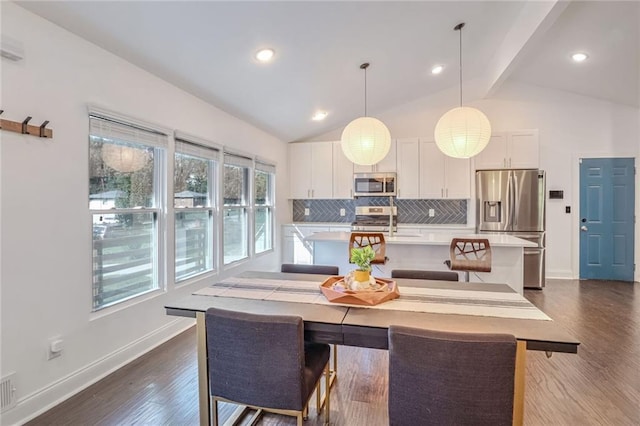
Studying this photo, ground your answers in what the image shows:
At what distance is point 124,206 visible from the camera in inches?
108

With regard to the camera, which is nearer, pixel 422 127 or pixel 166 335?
pixel 166 335

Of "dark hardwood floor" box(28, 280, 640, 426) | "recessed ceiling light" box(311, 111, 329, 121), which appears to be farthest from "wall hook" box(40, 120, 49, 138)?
"recessed ceiling light" box(311, 111, 329, 121)

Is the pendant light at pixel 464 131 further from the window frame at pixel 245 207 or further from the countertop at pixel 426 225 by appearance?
the window frame at pixel 245 207

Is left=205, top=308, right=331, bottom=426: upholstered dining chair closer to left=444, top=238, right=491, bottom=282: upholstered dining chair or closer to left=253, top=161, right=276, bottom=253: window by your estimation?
left=444, top=238, right=491, bottom=282: upholstered dining chair

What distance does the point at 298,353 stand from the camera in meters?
1.41

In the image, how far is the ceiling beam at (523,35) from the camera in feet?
9.45

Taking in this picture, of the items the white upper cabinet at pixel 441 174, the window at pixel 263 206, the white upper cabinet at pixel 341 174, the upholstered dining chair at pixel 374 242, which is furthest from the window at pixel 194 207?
the white upper cabinet at pixel 441 174

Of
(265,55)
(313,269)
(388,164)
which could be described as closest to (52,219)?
(313,269)

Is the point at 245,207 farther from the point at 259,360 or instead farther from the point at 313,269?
the point at 259,360

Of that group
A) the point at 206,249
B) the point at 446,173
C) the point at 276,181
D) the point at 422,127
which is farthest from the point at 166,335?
the point at 422,127

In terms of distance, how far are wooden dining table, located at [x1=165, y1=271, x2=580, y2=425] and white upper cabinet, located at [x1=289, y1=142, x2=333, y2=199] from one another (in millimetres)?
3887

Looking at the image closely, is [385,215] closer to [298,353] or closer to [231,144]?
[231,144]

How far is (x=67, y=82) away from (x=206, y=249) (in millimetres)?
2162

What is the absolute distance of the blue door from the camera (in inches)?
207
